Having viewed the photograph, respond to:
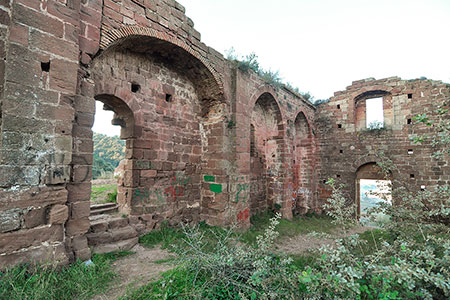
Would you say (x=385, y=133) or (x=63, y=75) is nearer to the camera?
(x=63, y=75)

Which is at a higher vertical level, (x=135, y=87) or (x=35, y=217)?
(x=135, y=87)

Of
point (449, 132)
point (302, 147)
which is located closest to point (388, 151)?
point (302, 147)

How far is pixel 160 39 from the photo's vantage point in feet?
13.9

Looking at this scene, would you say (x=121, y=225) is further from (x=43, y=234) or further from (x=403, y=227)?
(x=403, y=227)

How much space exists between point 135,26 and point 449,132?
495 centimetres

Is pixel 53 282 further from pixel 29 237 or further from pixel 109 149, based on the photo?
pixel 109 149

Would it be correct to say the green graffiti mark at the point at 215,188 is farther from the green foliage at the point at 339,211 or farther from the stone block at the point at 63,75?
the stone block at the point at 63,75

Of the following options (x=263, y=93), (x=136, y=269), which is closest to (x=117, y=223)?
(x=136, y=269)

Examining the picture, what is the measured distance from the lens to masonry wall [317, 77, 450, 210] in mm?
7969

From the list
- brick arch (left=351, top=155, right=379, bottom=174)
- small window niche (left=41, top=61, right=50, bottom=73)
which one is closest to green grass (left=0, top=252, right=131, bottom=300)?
small window niche (left=41, top=61, right=50, bottom=73)

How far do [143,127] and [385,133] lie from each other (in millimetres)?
9580

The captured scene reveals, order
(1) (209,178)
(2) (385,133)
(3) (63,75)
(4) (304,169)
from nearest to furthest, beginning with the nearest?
(3) (63,75), (1) (209,178), (2) (385,133), (4) (304,169)

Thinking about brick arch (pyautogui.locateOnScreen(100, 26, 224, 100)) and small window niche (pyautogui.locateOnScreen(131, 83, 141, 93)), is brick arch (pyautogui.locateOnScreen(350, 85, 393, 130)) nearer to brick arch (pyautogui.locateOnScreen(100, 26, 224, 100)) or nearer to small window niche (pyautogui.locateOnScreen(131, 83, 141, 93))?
brick arch (pyautogui.locateOnScreen(100, 26, 224, 100))

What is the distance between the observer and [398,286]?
192 cm
